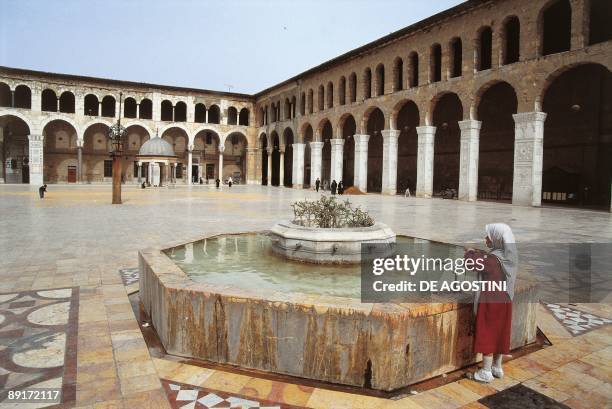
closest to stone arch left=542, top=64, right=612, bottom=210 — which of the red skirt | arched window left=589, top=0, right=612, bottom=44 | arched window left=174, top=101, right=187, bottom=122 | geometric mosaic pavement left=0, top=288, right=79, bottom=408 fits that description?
arched window left=589, top=0, right=612, bottom=44

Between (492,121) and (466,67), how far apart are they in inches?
225

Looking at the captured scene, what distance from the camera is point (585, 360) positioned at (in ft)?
11.2

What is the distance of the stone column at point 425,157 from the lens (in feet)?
77.5

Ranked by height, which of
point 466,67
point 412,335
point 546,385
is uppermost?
point 466,67

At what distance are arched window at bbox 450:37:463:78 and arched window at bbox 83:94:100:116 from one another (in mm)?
30578

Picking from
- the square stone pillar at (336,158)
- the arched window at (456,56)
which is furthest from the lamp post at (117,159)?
the square stone pillar at (336,158)

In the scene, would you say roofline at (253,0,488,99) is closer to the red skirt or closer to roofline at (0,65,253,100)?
roofline at (0,65,253,100)

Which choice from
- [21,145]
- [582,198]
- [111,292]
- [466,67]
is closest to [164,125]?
[21,145]

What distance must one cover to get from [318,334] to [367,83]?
26750mm

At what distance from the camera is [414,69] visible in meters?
24.9

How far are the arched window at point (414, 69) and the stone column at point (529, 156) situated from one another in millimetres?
7397

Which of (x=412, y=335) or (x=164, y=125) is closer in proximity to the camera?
(x=412, y=335)

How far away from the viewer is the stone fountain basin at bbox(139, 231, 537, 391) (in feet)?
9.66

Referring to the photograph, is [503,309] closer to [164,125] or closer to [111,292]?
[111,292]
